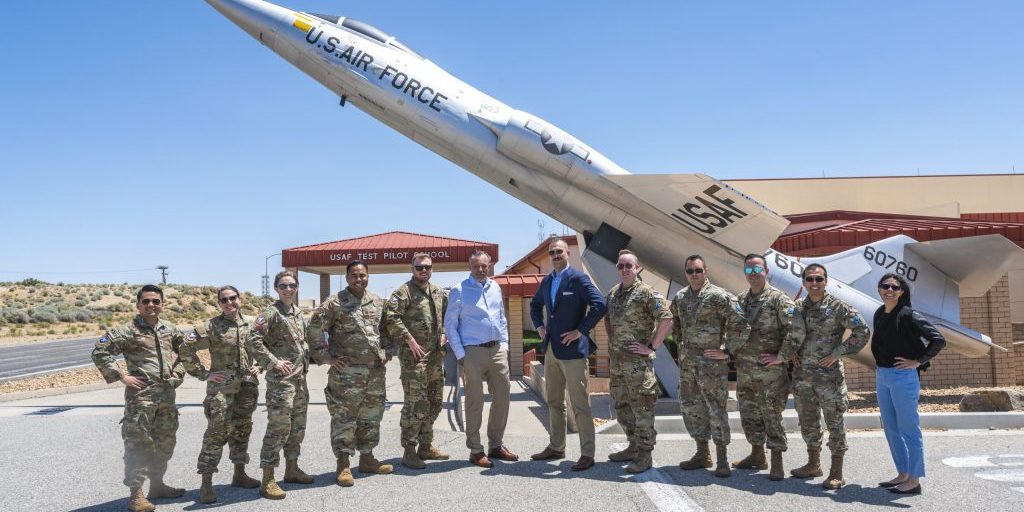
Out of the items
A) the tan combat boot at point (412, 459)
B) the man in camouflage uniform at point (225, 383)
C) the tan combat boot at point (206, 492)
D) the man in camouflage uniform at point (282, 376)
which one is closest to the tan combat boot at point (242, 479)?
the man in camouflage uniform at point (225, 383)

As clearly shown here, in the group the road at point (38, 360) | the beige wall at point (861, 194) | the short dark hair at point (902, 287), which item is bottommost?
the road at point (38, 360)

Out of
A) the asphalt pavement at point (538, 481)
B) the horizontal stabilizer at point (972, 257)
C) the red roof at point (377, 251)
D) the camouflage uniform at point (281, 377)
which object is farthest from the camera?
the red roof at point (377, 251)

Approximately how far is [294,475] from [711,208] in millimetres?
6466

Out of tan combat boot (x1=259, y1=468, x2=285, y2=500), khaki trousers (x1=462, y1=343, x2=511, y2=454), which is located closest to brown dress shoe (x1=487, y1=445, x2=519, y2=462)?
khaki trousers (x1=462, y1=343, x2=511, y2=454)

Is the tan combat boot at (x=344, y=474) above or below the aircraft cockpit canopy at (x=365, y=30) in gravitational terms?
below

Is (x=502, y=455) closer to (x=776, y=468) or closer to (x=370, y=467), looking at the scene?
(x=370, y=467)

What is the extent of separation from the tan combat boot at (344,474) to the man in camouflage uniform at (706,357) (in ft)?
9.35

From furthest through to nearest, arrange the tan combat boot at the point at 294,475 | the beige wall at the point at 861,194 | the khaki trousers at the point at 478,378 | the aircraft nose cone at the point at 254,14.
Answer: the beige wall at the point at 861,194 → the aircraft nose cone at the point at 254,14 → the khaki trousers at the point at 478,378 → the tan combat boot at the point at 294,475

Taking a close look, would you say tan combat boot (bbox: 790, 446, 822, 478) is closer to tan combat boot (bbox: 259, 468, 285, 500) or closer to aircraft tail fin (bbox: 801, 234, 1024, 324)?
tan combat boot (bbox: 259, 468, 285, 500)

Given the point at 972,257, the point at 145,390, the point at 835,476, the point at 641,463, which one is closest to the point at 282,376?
the point at 145,390

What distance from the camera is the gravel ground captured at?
9.16 meters

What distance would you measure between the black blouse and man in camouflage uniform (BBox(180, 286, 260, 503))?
4906mm

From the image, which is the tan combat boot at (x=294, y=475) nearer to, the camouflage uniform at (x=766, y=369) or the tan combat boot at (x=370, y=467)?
the tan combat boot at (x=370, y=467)

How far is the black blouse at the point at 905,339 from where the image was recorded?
15.9 feet
